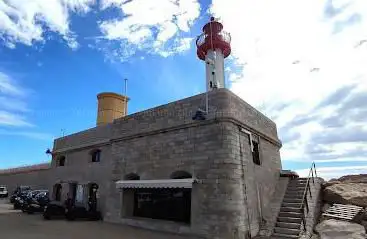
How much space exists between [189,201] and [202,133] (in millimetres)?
3159

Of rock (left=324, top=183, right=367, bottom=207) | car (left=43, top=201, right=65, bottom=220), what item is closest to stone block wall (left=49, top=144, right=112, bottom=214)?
car (left=43, top=201, right=65, bottom=220)

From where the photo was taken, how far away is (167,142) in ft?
46.4

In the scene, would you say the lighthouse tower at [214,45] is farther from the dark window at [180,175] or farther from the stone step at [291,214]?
the stone step at [291,214]

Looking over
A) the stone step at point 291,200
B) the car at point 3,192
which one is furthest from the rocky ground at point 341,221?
the car at point 3,192

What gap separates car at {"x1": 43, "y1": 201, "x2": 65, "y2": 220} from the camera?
53.8 feet

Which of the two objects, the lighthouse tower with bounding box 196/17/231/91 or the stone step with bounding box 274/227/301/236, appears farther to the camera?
the lighthouse tower with bounding box 196/17/231/91

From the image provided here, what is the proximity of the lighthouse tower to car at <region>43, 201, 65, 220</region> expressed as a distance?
12.2m

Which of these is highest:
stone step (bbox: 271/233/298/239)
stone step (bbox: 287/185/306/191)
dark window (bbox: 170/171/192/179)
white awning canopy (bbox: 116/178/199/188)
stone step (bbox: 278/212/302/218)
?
dark window (bbox: 170/171/192/179)

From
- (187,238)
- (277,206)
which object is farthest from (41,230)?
(277,206)

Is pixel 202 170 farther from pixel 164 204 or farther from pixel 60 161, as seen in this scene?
pixel 60 161

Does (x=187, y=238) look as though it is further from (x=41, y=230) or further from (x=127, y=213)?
(x=41, y=230)

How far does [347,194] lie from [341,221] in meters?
2.81

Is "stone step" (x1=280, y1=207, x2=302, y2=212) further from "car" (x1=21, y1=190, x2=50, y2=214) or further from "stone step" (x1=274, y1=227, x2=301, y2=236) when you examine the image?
"car" (x1=21, y1=190, x2=50, y2=214)

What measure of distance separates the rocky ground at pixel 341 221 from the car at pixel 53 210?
1344 cm
